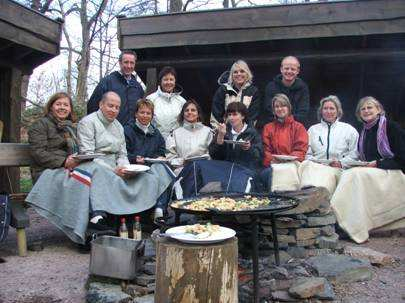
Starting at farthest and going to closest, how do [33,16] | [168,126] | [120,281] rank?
1. [33,16]
2. [168,126]
3. [120,281]

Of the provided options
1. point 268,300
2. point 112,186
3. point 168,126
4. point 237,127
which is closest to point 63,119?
point 112,186

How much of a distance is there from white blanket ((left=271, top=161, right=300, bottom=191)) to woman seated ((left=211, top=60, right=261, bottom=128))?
79 centimetres

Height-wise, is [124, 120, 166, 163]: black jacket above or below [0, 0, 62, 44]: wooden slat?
below

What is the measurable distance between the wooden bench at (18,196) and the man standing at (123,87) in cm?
145

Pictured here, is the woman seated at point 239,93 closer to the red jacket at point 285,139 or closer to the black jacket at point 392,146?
the red jacket at point 285,139

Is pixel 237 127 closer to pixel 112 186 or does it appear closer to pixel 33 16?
pixel 112 186

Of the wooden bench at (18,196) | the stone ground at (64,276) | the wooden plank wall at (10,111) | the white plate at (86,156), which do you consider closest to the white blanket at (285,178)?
the stone ground at (64,276)

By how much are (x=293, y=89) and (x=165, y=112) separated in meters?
1.67

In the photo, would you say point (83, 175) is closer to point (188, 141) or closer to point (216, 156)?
point (188, 141)

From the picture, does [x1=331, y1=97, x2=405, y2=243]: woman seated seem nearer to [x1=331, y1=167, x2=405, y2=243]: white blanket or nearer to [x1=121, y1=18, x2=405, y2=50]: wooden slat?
[x1=331, y1=167, x2=405, y2=243]: white blanket

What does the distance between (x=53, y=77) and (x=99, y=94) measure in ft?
47.1

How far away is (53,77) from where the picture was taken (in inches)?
770

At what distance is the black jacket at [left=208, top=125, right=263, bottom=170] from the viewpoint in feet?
17.4

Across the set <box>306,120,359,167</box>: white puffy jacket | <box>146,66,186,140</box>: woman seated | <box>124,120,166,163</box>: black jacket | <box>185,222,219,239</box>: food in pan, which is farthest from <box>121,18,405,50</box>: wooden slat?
<box>185,222,219,239</box>: food in pan
